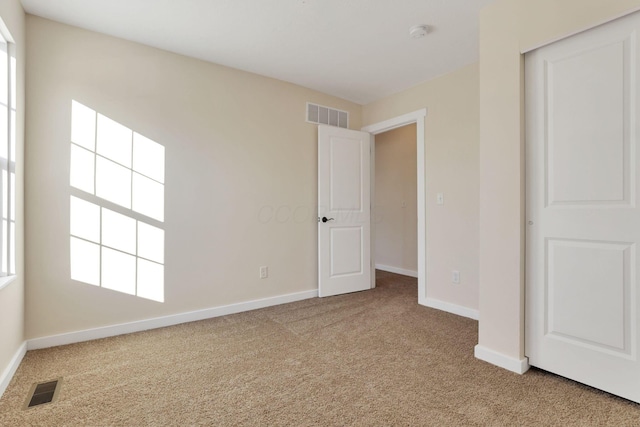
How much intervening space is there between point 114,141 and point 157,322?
5.25ft

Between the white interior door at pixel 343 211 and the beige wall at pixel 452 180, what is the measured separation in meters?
0.85

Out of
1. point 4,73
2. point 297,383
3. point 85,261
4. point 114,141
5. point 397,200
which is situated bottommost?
point 297,383

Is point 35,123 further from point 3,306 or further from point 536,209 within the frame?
point 536,209

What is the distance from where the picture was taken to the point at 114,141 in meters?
2.66

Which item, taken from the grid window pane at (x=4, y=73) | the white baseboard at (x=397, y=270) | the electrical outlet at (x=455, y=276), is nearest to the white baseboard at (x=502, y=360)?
the electrical outlet at (x=455, y=276)

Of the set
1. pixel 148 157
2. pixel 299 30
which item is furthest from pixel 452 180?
pixel 148 157

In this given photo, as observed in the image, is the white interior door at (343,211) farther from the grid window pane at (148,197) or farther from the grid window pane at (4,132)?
the grid window pane at (4,132)

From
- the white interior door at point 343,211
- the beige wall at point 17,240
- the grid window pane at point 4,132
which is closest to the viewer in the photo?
the beige wall at point 17,240

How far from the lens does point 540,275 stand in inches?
79.5

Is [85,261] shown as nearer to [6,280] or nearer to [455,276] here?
[6,280]

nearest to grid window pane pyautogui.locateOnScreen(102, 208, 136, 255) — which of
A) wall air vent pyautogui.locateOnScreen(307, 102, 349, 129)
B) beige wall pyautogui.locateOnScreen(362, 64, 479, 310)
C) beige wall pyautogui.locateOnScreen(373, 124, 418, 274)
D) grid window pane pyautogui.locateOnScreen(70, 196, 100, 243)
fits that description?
grid window pane pyautogui.locateOnScreen(70, 196, 100, 243)

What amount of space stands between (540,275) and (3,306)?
3233 millimetres

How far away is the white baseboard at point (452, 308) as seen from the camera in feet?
10.2

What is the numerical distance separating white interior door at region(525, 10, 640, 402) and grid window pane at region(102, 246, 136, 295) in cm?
302
